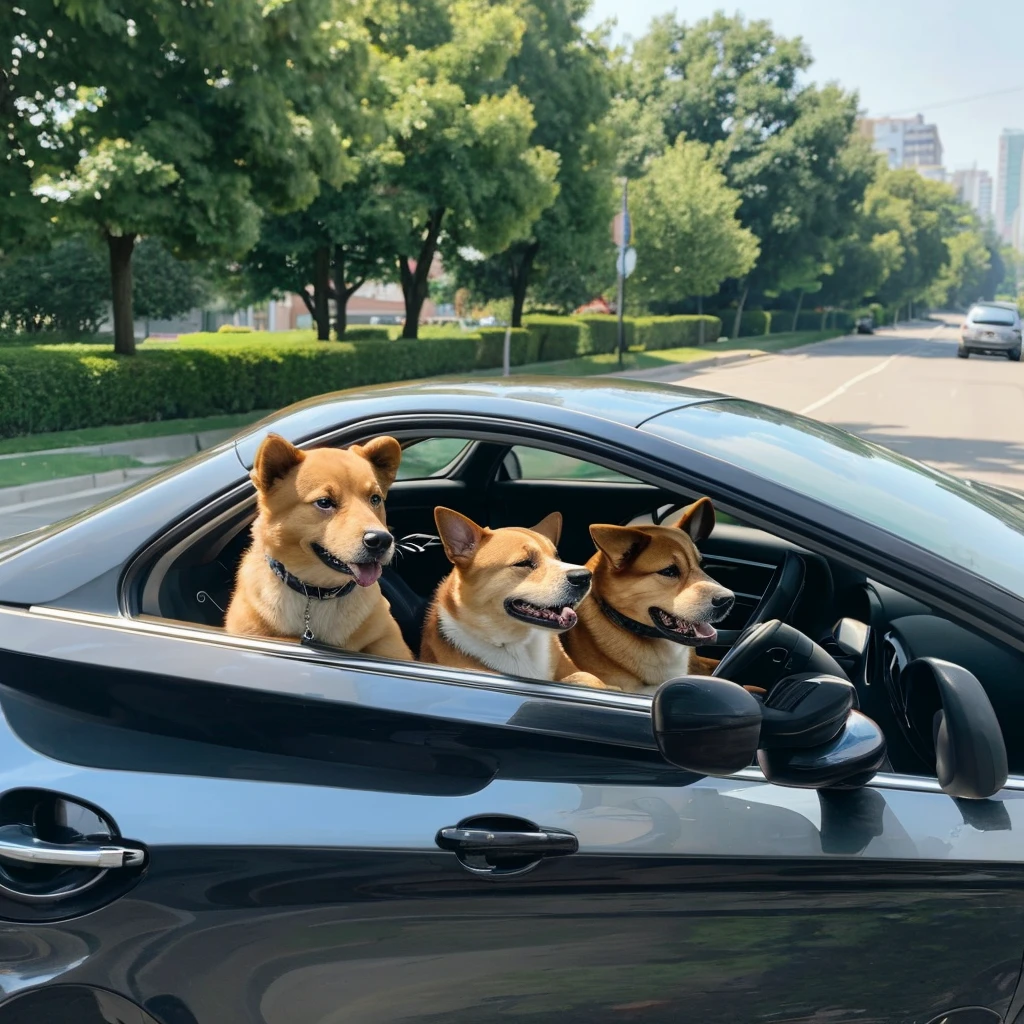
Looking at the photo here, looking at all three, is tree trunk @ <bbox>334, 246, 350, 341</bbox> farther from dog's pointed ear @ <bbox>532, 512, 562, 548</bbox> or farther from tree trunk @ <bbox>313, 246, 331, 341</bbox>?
dog's pointed ear @ <bbox>532, 512, 562, 548</bbox>

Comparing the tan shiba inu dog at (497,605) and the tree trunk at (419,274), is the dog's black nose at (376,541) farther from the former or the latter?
the tree trunk at (419,274)

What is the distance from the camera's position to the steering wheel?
2.17 m

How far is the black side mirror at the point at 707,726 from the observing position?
164 centimetres

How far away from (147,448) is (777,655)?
13636 millimetres

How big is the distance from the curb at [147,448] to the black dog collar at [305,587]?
38.3 feet

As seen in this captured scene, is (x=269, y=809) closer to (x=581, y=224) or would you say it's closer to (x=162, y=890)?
(x=162, y=890)

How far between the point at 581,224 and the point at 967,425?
63.8 feet

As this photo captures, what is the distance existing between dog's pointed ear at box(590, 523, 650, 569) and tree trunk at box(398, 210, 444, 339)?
2663cm

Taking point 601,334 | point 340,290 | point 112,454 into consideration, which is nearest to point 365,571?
point 112,454

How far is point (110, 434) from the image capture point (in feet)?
51.4

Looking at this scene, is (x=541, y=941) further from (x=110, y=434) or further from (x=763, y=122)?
(x=763, y=122)

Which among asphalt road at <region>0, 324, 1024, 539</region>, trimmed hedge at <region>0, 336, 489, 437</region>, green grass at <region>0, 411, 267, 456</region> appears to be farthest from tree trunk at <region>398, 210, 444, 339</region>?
green grass at <region>0, 411, 267, 456</region>

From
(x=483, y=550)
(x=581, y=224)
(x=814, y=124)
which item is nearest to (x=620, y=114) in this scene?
(x=581, y=224)

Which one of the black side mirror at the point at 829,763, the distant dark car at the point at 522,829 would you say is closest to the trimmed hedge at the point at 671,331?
the distant dark car at the point at 522,829
